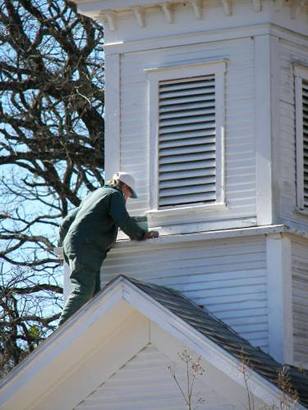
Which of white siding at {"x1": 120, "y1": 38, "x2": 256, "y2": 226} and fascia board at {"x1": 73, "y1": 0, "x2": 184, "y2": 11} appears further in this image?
fascia board at {"x1": 73, "y1": 0, "x2": 184, "y2": 11}

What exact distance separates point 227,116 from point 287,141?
664 mm

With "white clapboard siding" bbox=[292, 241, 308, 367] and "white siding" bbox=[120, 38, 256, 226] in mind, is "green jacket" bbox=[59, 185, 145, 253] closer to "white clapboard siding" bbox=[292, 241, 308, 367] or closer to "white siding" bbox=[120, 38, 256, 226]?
"white siding" bbox=[120, 38, 256, 226]

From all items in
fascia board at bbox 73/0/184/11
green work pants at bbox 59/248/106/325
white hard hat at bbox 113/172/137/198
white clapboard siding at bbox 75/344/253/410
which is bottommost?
white clapboard siding at bbox 75/344/253/410

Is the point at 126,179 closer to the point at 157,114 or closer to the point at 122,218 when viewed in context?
the point at 122,218

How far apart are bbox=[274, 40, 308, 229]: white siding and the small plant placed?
2.54 meters

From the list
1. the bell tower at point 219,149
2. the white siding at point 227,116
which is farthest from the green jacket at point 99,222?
the white siding at point 227,116

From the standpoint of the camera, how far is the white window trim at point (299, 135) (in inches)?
911

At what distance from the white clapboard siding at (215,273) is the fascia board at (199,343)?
167 centimetres

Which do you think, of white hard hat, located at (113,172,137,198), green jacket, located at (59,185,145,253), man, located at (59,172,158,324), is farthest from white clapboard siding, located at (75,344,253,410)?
white hard hat, located at (113,172,137,198)

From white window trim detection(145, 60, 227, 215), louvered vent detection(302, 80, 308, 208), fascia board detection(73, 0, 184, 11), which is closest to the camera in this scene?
white window trim detection(145, 60, 227, 215)

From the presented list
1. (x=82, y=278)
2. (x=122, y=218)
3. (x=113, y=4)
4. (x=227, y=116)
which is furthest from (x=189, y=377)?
(x=113, y=4)

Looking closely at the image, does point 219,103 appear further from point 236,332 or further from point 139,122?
point 236,332

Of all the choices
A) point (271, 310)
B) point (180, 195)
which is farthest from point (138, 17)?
point (271, 310)

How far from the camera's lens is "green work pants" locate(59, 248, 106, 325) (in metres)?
22.1
